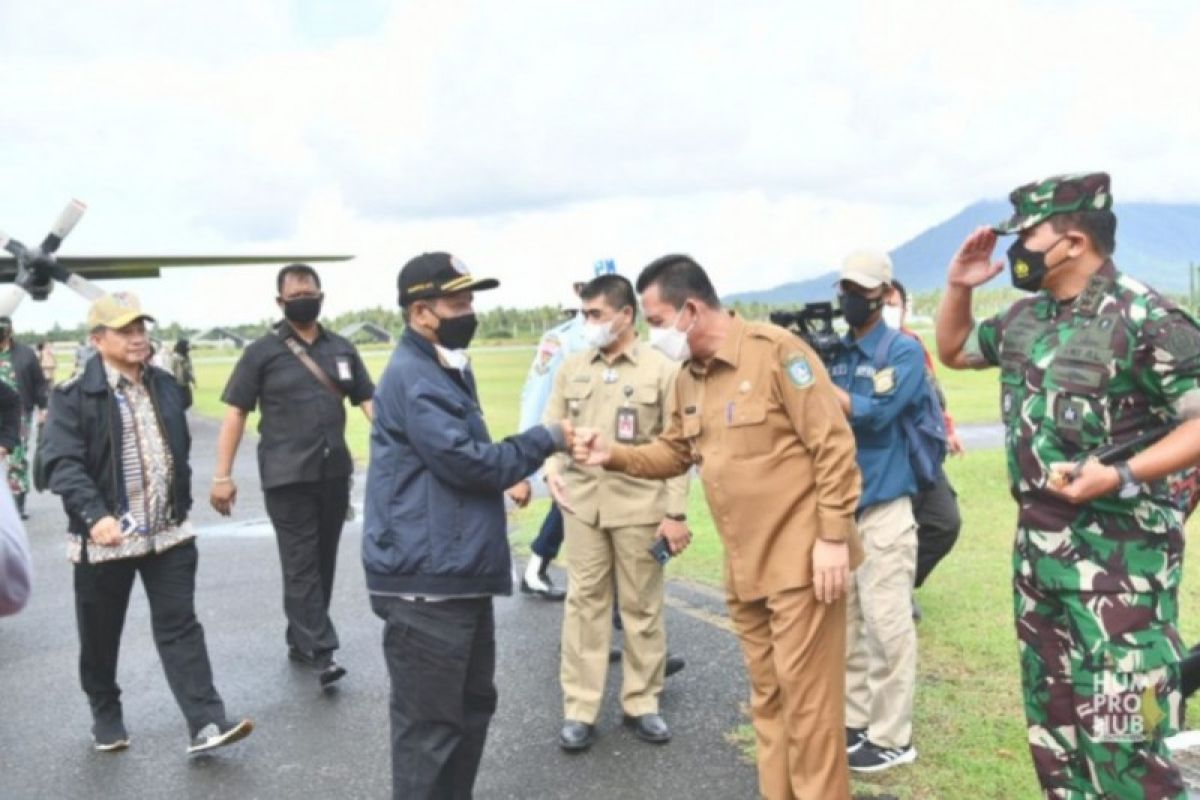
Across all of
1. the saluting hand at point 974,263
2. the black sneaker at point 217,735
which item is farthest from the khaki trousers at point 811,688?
the black sneaker at point 217,735

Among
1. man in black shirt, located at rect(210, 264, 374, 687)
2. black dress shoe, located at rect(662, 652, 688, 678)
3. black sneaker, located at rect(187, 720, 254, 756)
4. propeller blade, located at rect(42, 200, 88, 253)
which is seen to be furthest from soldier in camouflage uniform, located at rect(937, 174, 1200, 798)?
propeller blade, located at rect(42, 200, 88, 253)

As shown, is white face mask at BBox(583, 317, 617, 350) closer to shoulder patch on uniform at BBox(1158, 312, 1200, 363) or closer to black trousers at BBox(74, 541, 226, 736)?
black trousers at BBox(74, 541, 226, 736)

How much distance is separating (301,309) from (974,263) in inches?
149

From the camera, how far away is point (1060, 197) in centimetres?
301

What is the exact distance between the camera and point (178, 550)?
16.0 ft

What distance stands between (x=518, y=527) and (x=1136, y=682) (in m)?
7.37

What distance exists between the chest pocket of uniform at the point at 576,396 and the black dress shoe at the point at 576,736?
140 cm

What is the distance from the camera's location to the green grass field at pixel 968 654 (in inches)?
160

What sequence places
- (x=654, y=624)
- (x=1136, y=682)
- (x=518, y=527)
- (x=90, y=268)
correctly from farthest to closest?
(x=90, y=268)
(x=518, y=527)
(x=654, y=624)
(x=1136, y=682)

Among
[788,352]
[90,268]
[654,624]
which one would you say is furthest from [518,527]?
[90,268]

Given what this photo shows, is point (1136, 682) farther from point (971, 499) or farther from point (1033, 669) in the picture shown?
point (971, 499)

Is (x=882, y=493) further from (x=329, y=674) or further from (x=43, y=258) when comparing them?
(x=43, y=258)

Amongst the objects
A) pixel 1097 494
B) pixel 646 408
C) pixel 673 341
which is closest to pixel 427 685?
pixel 673 341

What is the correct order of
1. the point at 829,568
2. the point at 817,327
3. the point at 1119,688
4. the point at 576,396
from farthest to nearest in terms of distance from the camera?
the point at 576,396
the point at 817,327
the point at 829,568
the point at 1119,688
